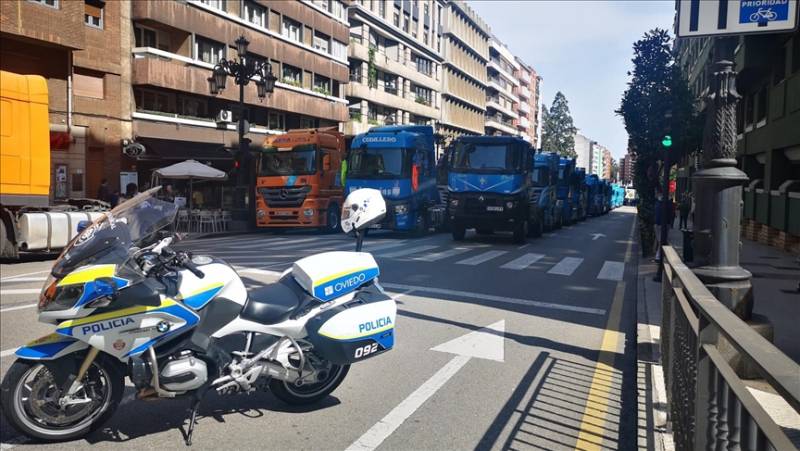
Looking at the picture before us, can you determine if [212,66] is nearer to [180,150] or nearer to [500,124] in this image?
[180,150]

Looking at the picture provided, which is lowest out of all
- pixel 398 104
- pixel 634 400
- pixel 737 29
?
pixel 634 400

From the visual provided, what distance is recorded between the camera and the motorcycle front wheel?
3.81 metres

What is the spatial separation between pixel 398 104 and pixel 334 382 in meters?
50.8

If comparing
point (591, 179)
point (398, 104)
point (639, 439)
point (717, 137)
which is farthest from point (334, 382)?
point (398, 104)

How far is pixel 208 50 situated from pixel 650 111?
23.6 meters

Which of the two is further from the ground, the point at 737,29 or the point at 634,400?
the point at 737,29

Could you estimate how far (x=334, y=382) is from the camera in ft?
15.9

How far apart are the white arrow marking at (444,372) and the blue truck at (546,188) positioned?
13.8 m

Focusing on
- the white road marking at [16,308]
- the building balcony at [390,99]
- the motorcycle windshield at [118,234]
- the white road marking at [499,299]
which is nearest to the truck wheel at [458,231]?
the white road marking at [499,299]

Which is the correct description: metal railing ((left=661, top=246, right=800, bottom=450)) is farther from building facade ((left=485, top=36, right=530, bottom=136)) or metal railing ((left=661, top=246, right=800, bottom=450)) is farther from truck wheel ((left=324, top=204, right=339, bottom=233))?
building facade ((left=485, top=36, right=530, bottom=136))

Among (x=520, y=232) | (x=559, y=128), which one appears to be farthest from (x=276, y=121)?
(x=559, y=128)

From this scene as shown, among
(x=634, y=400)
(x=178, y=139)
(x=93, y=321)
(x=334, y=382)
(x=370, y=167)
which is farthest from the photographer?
(x=178, y=139)

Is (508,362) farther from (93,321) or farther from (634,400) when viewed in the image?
(93,321)

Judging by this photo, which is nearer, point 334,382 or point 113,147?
point 334,382
